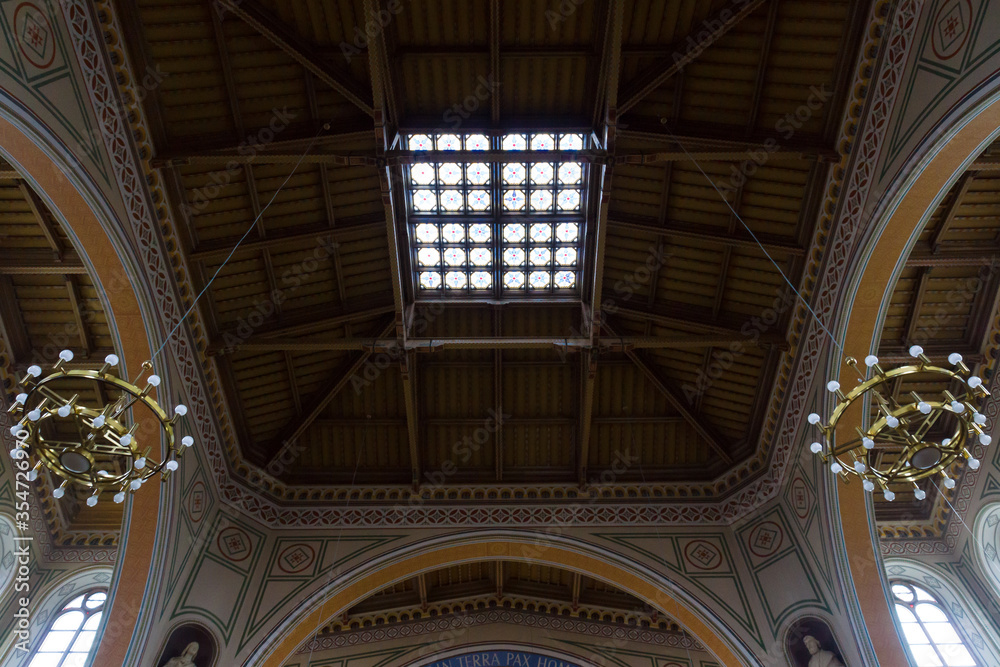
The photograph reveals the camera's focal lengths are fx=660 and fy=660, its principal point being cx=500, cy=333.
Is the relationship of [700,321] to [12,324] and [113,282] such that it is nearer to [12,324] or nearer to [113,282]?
[113,282]

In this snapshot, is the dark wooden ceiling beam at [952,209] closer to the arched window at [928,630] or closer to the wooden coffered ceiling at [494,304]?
the wooden coffered ceiling at [494,304]

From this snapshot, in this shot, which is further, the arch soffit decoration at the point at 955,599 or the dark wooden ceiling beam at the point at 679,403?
the dark wooden ceiling beam at the point at 679,403

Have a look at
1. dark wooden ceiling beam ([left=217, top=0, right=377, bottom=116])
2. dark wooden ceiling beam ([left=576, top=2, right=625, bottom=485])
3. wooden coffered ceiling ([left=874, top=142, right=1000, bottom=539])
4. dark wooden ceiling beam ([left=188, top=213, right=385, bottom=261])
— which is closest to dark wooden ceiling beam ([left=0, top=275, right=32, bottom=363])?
dark wooden ceiling beam ([left=188, top=213, right=385, bottom=261])

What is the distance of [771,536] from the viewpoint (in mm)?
12125

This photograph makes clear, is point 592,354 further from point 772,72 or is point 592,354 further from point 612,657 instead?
point 612,657

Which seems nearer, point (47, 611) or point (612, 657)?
point (47, 611)

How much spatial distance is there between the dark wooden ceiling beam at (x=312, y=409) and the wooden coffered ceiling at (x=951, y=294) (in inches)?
367

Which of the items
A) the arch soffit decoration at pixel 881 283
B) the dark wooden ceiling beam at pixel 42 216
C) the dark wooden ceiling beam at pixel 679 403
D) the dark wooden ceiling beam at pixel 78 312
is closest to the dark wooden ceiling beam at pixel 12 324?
the dark wooden ceiling beam at pixel 78 312

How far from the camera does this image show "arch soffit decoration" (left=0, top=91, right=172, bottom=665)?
25.6ft

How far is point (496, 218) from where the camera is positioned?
12.0 m

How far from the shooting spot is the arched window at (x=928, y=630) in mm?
11016

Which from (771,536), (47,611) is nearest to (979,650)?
(771,536)

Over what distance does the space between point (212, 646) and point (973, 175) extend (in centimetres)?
1408

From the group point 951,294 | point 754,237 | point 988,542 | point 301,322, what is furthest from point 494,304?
point 988,542
